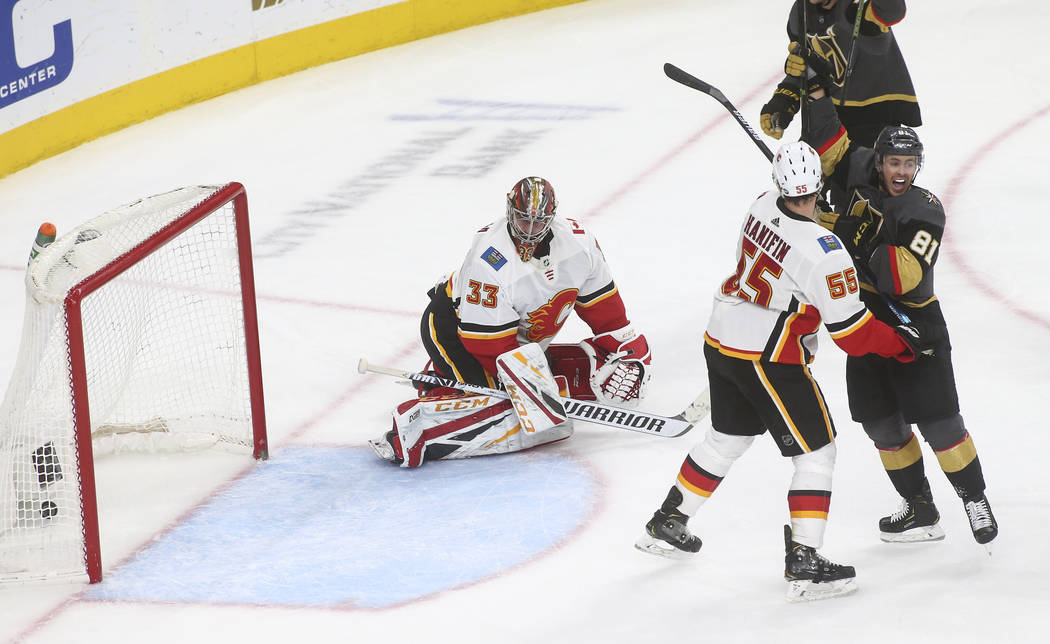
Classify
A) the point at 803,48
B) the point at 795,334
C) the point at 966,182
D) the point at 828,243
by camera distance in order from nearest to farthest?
the point at 828,243 < the point at 795,334 < the point at 803,48 < the point at 966,182

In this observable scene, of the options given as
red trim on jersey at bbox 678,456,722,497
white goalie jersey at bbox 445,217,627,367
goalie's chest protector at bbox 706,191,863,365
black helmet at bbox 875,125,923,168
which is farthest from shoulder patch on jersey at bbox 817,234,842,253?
white goalie jersey at bbox 445,217,627,367

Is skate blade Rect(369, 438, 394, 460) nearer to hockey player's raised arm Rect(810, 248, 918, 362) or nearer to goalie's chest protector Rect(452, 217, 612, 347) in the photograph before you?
goalie's chest protector Rect(452, 217, 612, 347)

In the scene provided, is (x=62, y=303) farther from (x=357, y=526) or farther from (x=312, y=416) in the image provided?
(x=312, y=416)

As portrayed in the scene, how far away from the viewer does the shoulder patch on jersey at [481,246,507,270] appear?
170 inches

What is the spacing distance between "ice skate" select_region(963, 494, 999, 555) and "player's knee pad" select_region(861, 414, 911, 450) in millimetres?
212

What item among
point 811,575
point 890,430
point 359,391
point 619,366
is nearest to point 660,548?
point 811,575

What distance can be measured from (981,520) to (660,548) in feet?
2.56

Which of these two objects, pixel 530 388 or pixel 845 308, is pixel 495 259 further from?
pixel 845 308

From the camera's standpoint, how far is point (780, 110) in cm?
480

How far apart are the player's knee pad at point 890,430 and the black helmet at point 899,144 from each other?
2.08 ft

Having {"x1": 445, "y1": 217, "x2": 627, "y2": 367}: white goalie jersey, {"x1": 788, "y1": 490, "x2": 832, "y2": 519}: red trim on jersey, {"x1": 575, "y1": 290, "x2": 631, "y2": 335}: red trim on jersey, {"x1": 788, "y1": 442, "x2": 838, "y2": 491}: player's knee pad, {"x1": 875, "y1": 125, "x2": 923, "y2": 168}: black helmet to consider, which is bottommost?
{"x1": 788, "y1": 490, "x2": 832, "y2": 519}: red trim on jersey

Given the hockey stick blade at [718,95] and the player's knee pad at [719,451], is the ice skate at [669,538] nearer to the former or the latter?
the player's knee pad at [719,451]

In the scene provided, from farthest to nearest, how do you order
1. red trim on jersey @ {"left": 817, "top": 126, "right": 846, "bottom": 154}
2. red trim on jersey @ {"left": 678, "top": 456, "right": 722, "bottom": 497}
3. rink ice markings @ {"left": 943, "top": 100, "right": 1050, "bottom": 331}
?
rink ice markings @ {"left": 943, "top": 100, "right": 1050, "bottom": 331} < red trim on jersey @ {"left": 817, "top": 126, "right": 846, "bottom": 154} < red trim on jersey @ {"left": 678, "top": 456, "right": 722, "bottom": 497}

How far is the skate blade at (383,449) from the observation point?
14.5 ft
